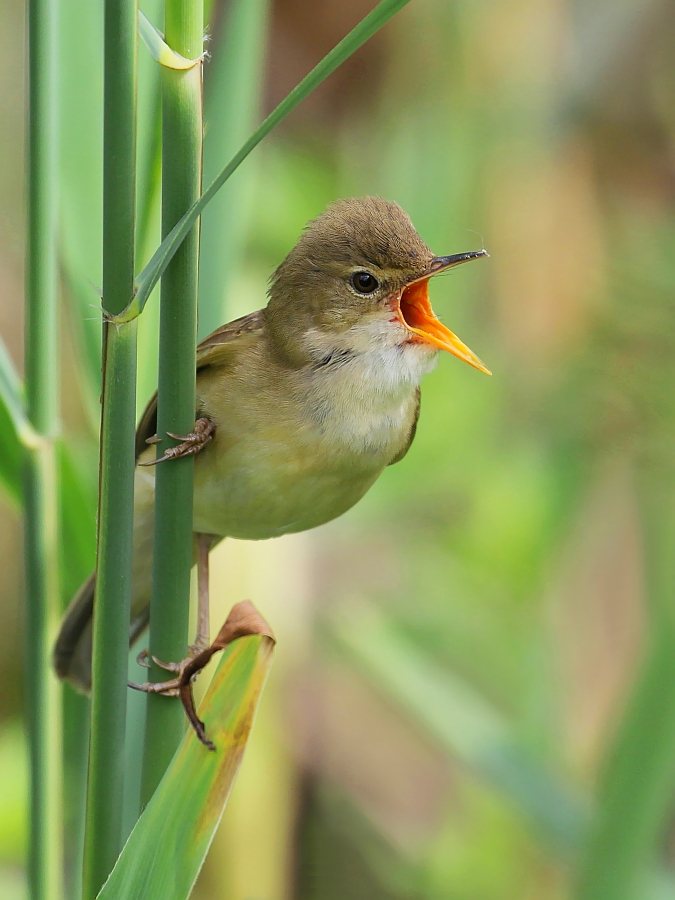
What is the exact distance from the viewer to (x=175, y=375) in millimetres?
1050

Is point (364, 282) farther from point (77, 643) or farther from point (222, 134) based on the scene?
point (77, 643)

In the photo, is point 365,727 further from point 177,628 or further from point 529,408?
point 177,628

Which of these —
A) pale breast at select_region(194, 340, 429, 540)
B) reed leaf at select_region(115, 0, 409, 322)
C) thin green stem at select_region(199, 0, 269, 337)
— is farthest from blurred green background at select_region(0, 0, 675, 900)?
reed leaf at select_region(115, 0, 409, 322)

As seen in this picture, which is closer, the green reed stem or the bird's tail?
the green reed stem

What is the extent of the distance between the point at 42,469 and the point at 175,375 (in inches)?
12.1

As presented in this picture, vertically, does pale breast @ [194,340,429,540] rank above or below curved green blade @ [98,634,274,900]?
above

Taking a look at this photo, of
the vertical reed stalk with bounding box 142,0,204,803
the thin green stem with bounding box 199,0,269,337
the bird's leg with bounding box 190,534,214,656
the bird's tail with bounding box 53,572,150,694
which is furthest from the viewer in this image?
the bird's leg with bounding box 190,534,214,656

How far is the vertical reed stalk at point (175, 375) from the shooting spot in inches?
38.1

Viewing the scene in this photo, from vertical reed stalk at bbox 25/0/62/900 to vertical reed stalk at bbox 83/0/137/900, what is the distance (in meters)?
0.18

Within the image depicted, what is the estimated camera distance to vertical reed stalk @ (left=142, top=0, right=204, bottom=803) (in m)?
0.97

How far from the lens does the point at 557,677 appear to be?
7.58 feet

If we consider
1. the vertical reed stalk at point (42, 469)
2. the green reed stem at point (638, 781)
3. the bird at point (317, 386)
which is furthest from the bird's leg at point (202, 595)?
the green reed stem at point (638, 781)

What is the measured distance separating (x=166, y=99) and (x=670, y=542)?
94cm

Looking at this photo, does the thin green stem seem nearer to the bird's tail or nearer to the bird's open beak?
the bird's open beak
